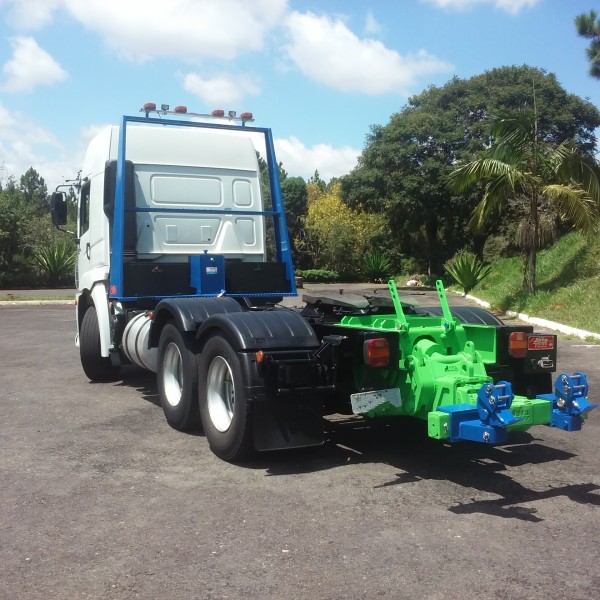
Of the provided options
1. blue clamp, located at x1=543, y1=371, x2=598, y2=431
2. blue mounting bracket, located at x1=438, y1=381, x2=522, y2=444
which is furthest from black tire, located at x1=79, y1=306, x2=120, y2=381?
blue clamp, located at x1=543, y1=371, x2=598, y2=431

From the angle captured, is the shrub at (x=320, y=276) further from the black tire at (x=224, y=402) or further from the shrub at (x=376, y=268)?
the black tire at (x=224, y=402)

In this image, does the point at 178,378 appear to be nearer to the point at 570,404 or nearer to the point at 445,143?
the point at 570,404

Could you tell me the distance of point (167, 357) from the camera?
7.21m

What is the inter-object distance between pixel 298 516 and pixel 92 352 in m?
5.60

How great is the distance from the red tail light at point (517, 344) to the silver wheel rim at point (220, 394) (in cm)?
227

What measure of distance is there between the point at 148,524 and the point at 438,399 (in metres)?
2.20

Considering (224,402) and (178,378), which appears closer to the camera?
(224,402)

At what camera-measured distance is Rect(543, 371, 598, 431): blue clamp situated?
5.15 meters

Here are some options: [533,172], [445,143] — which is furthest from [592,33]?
[445,143]

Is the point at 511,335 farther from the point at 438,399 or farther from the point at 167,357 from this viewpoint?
the point at 167,357

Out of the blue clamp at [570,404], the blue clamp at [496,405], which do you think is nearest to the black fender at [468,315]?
the blue clamp at [570,404]

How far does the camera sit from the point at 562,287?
18594 millimetres

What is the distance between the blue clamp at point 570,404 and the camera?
16.9ft

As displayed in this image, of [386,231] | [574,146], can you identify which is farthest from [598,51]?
[386,231]
